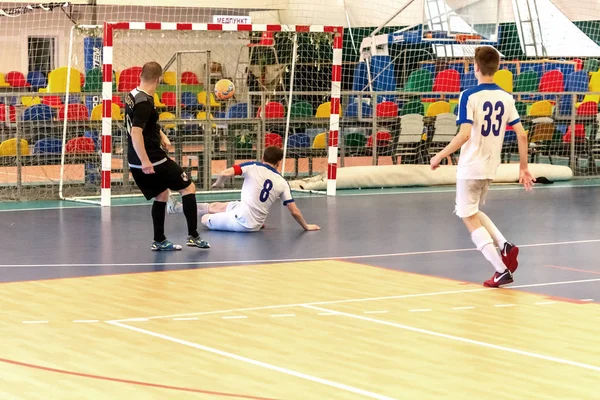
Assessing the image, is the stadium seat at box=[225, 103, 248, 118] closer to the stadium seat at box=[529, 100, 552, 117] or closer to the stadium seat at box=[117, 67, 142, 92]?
the stadium seat at box=[117, 67, 142, 92]

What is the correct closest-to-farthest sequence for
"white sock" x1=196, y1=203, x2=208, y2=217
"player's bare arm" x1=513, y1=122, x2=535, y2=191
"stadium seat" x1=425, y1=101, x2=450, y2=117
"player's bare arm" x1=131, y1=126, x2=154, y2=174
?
"player's bare arm" x1=513, y1=122, x2=535, y2=191
"player's bare arm" x1=131, y1=126, x2=154, y2=174
"white sock" x1=196, y1=203, x2=208, y2=217
"stadium seat" x1=425, y1=101, x2=450, y2=117

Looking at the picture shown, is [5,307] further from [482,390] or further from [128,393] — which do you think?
[482,390]

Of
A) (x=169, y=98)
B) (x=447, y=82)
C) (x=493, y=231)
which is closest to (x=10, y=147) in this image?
(x=169, y=98)

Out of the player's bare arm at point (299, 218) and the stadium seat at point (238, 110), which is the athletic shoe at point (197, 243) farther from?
the stadium seat at point (238, 110)

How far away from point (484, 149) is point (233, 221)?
4015 millimetres

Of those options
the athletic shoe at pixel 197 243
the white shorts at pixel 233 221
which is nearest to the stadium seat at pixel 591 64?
the white shorts at pixel 233 221

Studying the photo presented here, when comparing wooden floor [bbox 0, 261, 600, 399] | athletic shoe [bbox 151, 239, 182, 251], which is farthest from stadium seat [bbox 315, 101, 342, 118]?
wooden floor [bbox 0, 261, 600, 399]

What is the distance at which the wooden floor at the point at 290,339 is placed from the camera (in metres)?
5.48

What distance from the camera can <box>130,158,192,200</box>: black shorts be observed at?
1005cm

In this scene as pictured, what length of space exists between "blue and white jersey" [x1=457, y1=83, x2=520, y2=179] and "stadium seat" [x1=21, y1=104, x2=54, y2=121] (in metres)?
8.61

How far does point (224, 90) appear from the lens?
17141 mm

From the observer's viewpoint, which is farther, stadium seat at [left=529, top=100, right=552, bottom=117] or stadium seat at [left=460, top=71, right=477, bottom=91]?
stadium seat at [left=460, top=71, right=477, bottom=91]

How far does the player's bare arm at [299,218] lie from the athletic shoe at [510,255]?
3.24 meters

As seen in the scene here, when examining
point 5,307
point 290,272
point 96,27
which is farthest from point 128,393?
point 96,27
